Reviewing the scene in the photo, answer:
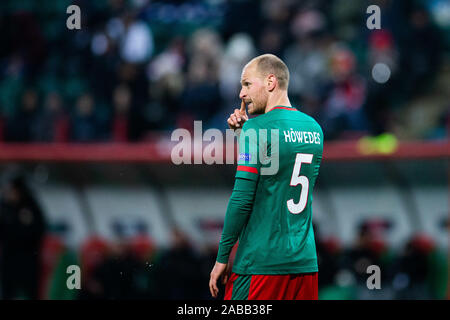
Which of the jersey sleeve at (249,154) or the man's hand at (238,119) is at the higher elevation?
the man's hand at (238,119)

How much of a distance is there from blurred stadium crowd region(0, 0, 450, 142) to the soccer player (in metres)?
5.31

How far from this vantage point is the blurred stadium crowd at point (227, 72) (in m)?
9.94

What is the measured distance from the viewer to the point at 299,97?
9812mm

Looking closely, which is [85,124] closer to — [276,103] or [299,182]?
[276,103]

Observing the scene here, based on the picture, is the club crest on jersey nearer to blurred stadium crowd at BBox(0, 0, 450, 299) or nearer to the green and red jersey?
the green and red jersey

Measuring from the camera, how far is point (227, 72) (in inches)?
409

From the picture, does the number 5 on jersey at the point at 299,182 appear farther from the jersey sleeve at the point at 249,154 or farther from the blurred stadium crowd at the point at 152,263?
the blurred stadium crowd at the point at 152,263

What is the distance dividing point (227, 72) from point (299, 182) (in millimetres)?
6343

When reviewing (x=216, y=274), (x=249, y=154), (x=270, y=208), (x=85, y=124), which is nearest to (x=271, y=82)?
(x=249, y=154)

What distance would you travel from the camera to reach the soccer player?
4.09 m

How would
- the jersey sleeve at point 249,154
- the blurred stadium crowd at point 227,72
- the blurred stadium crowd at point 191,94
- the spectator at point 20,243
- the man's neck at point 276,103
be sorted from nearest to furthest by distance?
1. the jersey sleeve at point 249,154
2. the man's neck at point 276,103
3. the blurred stadium crowd at point 191,94
4. the spectator at point 20,243
5. the blurred stadium crowd at point 227,72

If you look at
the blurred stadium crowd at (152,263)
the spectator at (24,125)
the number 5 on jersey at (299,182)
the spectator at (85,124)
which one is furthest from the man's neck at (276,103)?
the spectator at (24,125)

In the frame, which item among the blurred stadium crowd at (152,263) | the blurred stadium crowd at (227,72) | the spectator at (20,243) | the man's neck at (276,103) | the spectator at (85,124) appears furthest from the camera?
the spectator at (85,124)

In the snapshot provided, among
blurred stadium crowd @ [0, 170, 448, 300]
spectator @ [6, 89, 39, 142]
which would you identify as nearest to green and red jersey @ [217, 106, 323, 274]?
blurred stadium crowd @ [0, 170, 448, 300]
